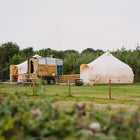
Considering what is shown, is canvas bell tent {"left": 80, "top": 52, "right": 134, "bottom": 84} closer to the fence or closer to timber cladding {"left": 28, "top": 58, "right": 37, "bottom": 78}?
timber cladding {"left": 28, "top": 58, "right": 37, "bottom": 78}

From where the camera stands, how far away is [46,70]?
21672 mm

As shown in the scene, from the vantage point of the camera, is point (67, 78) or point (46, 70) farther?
point (67, 78)

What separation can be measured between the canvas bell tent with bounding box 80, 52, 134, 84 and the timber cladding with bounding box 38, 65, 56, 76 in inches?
106

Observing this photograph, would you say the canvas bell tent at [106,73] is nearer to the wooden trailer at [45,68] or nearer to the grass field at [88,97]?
the wooden trailer at [45,68]

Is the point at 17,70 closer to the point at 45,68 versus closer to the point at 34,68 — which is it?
the point at 34,68

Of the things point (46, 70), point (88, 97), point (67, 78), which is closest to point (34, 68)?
point (46, 70)

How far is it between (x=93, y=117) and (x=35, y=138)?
69 centimetres

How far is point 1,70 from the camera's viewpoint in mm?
26719

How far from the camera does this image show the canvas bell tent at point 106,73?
67.3 feet

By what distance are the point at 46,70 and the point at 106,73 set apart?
5150mm

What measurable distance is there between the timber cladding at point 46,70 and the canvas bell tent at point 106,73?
2.69 metres

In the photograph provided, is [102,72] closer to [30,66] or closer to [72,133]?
[30,66]

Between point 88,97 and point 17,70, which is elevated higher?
point 17,70

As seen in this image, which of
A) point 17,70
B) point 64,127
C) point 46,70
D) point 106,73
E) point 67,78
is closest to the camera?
point 64,127
